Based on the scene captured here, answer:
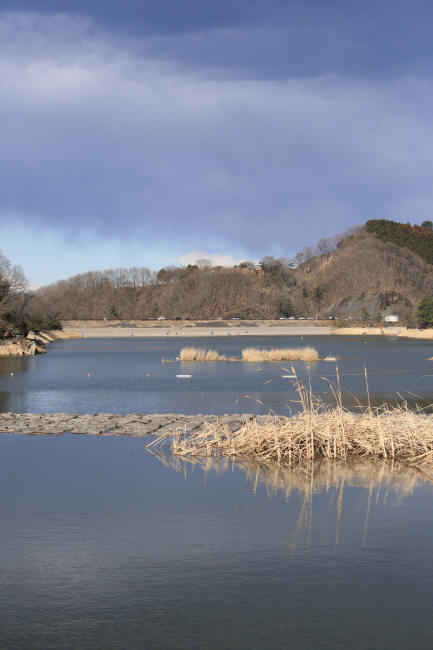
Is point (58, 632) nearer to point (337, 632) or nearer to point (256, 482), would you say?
point (337, 632)

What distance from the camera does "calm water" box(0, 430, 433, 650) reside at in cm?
584

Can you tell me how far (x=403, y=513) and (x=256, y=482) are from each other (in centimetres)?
266

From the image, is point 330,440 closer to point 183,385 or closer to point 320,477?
point 320,477

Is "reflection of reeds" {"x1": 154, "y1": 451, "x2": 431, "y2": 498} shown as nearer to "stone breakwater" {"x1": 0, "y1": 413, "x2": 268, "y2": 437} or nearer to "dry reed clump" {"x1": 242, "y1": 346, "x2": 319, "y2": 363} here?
"stone breakwater" {"x1": 0, "y1": 413, "x2": 268, "y2": 437}

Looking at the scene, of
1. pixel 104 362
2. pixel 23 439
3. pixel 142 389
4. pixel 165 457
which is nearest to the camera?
pixel 165 457

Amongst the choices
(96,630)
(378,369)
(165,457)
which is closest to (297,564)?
(96,630)

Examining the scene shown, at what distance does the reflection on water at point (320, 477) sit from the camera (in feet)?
33.4

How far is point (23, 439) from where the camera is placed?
15.7 metres

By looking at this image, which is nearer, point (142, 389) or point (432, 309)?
point (142, 389)

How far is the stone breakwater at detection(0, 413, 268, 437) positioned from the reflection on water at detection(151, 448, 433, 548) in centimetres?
290

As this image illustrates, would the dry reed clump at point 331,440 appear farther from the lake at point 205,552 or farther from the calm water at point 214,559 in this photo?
the calm water at point 214,559

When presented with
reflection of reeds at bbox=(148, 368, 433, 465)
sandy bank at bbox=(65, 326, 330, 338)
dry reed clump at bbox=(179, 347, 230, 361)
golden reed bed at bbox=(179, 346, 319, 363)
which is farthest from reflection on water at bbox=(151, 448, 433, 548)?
sandy bank at bbox=(65, 326, 330, 338)

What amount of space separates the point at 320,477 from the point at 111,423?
7.43 metres

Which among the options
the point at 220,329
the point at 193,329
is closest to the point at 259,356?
the point at 220,329
